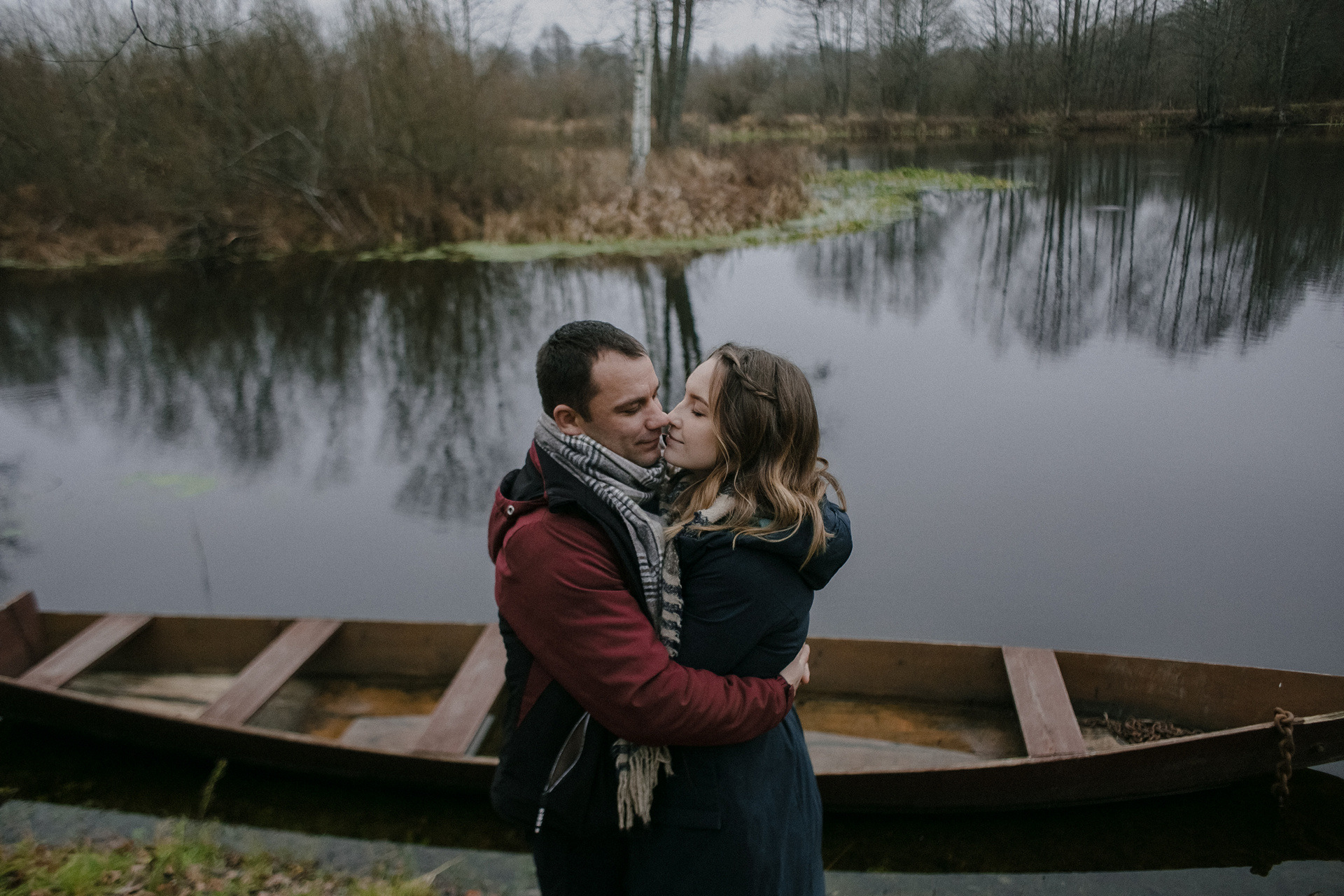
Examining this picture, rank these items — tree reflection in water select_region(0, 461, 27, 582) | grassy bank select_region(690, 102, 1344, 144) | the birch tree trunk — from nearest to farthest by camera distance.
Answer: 1. tree reflection in water select_region(0, 461, 27, 582)
2. the birch tree trunk
3. grassy bank select_region(690, 102, 1344, 144)

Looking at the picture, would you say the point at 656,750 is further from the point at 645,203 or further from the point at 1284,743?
the point at 645,203

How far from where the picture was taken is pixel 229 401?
1125 centimetres

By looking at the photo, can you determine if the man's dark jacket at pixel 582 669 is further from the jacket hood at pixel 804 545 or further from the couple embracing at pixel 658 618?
A: the jacket hood at pixel 804 545

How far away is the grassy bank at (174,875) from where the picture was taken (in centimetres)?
346

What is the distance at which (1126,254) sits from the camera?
54.0ft

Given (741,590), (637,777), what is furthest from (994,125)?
(637,777)

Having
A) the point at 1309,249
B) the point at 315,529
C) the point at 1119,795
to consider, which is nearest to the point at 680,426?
the point at 1119,795

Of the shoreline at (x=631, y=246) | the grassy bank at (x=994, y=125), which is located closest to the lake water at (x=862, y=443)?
the shoreline at (x=631, y=246)

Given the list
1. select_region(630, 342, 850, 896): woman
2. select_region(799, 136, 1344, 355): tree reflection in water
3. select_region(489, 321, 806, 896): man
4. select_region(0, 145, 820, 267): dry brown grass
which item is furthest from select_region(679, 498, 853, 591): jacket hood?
select_region(0, 145, 820, 267): dry brown grass

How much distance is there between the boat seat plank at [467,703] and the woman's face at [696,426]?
274 cm

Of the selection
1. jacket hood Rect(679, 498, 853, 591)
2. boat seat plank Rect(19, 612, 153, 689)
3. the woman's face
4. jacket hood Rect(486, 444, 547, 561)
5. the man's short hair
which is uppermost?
the man's short hair

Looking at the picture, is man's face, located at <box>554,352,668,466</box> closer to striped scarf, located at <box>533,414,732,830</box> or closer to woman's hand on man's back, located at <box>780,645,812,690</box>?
striped scarf, located at <box>533,414,732,830</box>

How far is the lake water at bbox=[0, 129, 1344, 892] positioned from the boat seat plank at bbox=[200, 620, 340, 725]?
1.34ft

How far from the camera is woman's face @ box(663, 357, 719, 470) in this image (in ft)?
6.02
